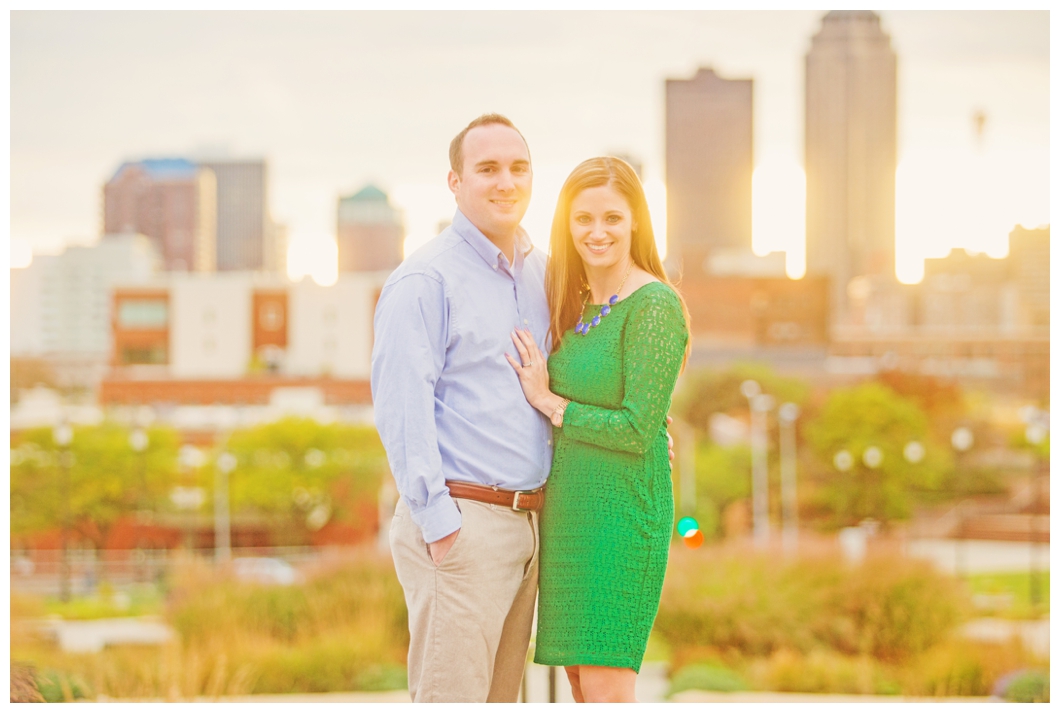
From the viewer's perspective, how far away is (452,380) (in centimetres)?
268

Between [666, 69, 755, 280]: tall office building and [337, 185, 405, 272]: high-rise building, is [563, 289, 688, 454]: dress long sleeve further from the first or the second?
[337, 185, 405, 272]: high-rise building

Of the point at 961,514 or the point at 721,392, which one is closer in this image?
the point at 961,514

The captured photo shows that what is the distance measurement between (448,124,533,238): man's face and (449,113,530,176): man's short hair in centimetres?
1

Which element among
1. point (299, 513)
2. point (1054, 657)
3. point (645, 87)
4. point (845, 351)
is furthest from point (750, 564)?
point (845, 351)

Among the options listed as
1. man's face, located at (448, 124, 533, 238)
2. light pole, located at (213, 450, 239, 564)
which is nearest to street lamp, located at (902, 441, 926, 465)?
light pole, located at (213, 450, 239, 564)

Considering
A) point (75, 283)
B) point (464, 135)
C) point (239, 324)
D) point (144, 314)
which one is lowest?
point (464, 135)

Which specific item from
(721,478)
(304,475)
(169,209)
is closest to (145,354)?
(304,475)

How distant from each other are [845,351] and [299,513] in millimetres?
49773

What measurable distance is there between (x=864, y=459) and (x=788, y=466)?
3.04 meters

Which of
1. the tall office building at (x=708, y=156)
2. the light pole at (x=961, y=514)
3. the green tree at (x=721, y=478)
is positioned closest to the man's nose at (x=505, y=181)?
the light pole at (x=961, y=514)

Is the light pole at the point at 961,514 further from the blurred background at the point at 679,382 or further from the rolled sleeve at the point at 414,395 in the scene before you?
the rolled sleeve at the point at 414,395

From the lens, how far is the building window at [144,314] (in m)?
59.2

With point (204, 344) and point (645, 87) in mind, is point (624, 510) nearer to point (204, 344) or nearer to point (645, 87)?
point (645, 87)

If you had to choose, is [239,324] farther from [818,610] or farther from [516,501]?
[516,501]
